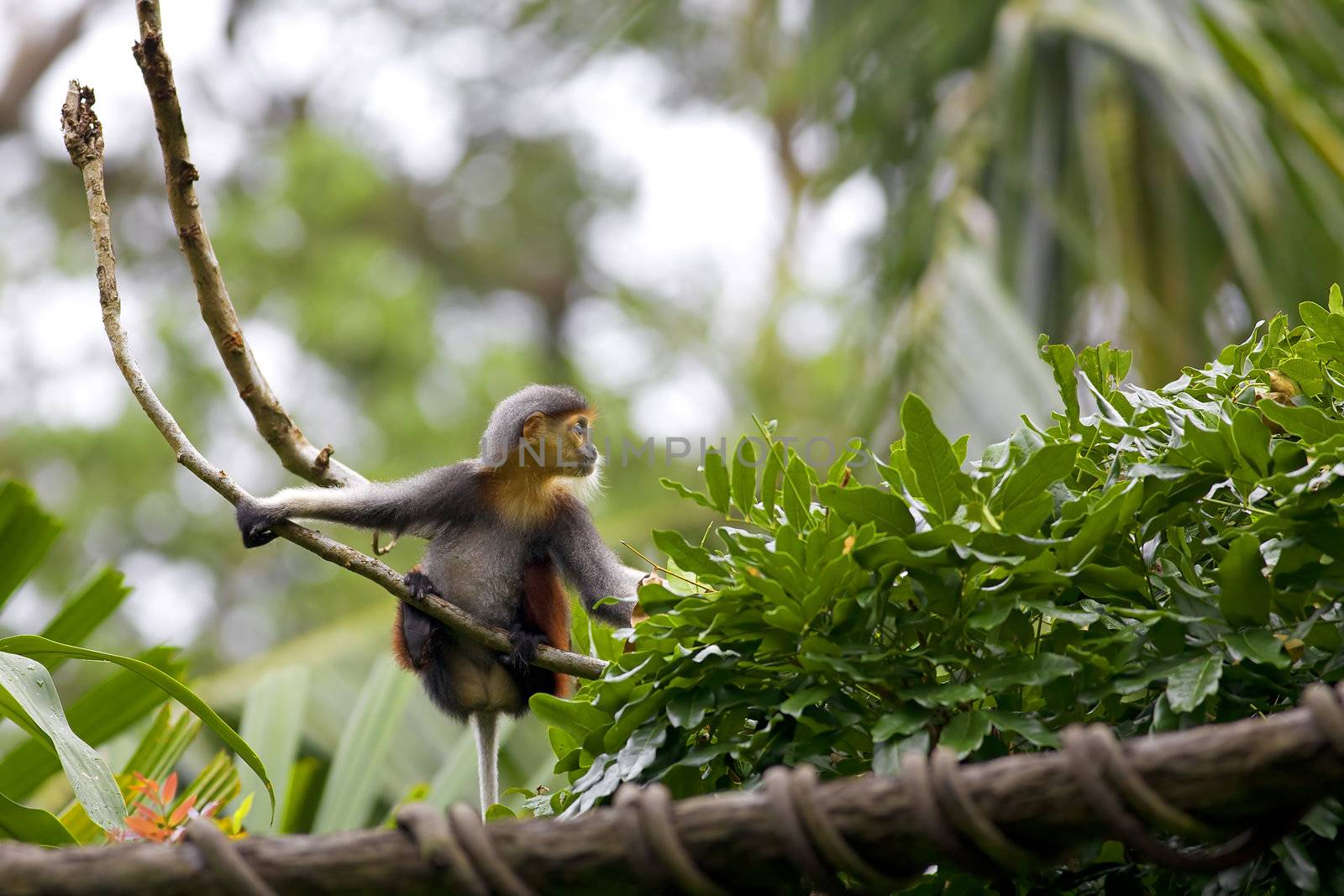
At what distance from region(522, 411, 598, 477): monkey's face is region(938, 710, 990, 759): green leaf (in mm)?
2516

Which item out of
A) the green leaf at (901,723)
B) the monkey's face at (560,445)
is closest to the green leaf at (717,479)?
the green leaf at (901,723)

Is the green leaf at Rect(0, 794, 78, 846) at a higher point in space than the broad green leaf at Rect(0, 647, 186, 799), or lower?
lower

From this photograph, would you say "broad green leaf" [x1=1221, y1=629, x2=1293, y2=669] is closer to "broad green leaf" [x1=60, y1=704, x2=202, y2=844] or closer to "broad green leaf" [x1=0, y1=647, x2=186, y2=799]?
"broad green leaf" [x1=0, y1=647, x2=186, y2=799]

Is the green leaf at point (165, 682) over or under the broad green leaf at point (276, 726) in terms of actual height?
under

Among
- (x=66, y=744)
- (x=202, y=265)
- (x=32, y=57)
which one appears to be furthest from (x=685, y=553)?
(x=32, y=57)

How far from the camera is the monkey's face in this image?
4066 mm

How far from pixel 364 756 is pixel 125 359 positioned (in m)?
1.42

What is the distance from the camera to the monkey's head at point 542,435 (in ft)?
13.2

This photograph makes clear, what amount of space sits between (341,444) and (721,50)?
6324 mm

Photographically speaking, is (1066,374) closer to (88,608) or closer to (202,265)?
(202,265)

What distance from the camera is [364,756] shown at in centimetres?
363

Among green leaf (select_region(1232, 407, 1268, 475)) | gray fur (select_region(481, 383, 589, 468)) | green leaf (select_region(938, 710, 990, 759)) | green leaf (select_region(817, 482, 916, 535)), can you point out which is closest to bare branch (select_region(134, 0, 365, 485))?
gray fur (select_region(481, 383, 589, 468))

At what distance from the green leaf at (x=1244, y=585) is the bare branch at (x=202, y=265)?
2.15 metres

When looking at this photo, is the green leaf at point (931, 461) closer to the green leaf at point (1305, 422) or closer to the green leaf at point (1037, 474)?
the green leaf at point (1037, 474)
